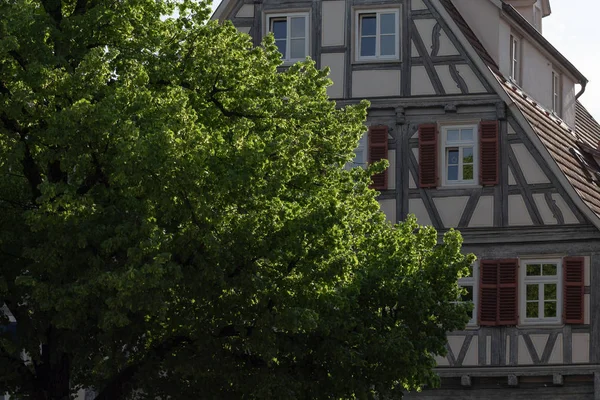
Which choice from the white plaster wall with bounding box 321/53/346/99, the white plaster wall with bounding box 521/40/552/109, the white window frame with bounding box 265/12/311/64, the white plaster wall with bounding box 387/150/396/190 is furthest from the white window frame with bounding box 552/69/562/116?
the white window frame with bounding box 265/12/311/64

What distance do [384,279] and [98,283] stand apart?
4.24 m

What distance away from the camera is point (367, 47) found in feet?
101

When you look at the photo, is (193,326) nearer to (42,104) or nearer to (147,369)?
(147,369)

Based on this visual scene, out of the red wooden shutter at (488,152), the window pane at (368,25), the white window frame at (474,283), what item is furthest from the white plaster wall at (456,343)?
the window pane at (368,25)

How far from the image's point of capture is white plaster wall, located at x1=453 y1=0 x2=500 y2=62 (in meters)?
31.0

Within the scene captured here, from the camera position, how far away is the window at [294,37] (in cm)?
3086

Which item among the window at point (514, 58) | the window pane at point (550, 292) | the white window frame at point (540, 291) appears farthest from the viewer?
the window at point (514, 58)

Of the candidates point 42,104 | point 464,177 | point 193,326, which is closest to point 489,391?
point 464,177

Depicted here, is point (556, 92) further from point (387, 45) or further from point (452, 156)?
point (387, 45)

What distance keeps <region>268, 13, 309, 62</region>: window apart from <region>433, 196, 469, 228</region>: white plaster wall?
413cm

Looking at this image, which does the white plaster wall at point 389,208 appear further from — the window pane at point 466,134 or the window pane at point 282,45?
the window pane at point 282,45

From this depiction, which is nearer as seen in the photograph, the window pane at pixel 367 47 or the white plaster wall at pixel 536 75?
the window pane at pixel 367 47

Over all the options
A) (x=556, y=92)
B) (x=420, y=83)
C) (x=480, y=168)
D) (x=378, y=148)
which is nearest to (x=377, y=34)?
(x=420, y=83)

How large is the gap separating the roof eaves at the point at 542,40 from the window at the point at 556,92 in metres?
0.31
